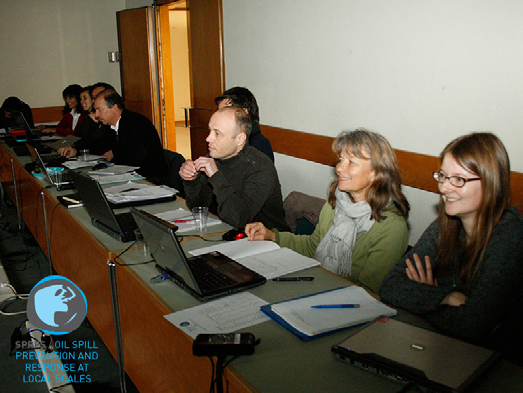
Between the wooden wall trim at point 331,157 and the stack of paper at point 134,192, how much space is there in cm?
146

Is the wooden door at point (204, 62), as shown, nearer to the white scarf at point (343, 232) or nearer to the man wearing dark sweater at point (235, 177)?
the man wearing dark sweater at point (235, 177)

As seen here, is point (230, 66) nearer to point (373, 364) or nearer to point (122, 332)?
point (122, 332)

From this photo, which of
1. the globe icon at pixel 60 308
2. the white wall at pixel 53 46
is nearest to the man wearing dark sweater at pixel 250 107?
the globe icon at pixel 60 308

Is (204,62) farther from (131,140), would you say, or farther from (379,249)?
(379,249)

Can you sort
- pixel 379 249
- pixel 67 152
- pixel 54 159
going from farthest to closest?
pixel 67 152, pixel 54 159, pixel 379 249

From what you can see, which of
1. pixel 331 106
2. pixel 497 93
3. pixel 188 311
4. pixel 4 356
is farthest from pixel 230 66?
pixel 188 311

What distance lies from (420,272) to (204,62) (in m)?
4.09

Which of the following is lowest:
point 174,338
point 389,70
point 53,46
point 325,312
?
point 174,338

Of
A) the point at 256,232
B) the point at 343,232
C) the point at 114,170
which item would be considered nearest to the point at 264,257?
the point at 256,232

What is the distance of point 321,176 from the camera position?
3.84 m

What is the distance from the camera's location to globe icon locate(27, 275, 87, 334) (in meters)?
2.46

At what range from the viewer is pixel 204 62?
5.14 metres

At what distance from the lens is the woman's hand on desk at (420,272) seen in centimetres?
161

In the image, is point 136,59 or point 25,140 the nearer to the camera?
point 25,140
